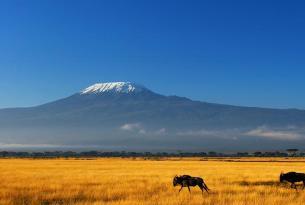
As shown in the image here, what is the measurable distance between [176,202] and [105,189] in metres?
6.84

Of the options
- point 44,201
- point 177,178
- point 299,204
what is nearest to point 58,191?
point 44,201

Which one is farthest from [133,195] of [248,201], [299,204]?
[299,204]

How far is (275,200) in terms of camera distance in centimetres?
1952

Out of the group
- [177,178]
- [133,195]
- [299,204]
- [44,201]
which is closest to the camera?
[299,204]

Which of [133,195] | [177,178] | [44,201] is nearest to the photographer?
[44,201]

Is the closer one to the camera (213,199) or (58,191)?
(213,199)

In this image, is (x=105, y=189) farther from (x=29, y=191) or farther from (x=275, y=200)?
(x=275, y=200)

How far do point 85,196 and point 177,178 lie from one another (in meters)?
4.20

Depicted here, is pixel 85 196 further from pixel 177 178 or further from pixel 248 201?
pixel 248 201

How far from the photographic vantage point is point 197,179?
23406mm

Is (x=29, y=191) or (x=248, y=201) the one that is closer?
(x=248, y=201)

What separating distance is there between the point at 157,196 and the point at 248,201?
3.76 m

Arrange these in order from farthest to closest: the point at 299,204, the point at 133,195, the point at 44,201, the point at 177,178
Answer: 1. the point at 177,178
2. the point at 133,195
3. the point at 44,201
4. the point at 299,204

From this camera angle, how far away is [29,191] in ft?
79.0
